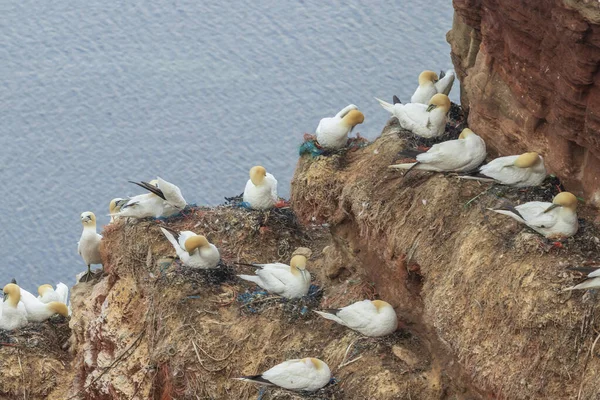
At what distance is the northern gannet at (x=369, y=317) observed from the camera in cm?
947

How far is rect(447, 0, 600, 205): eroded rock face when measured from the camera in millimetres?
8219

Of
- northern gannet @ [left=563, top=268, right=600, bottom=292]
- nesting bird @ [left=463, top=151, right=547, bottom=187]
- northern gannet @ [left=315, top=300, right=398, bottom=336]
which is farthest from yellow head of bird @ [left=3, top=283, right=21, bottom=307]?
northern gannet @ [left=563, top=268, right=600, bottom=292]

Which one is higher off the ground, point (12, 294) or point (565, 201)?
point (565, 201)

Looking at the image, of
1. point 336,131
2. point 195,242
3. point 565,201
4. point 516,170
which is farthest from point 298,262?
point 565,201

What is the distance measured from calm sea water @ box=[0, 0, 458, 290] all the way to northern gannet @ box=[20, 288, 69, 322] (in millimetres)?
2140

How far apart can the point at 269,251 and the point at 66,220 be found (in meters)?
4.95

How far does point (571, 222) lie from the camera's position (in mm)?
8430

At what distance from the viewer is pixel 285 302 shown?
10461 millimetres

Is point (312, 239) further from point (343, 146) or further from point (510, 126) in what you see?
point (510, 126)

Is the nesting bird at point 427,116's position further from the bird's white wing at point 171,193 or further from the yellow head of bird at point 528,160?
the bird's white wing at point 171,193

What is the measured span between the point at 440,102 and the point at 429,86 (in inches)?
46.4

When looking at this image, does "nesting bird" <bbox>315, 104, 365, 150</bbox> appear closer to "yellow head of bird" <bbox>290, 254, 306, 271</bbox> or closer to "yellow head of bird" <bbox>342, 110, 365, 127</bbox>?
"yellow head of bird" <bbox>342, 110, 365, 127</bbox>

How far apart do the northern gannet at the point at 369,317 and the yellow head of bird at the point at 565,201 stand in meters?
1.74

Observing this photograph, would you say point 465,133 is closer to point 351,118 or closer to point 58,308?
point 351,118
